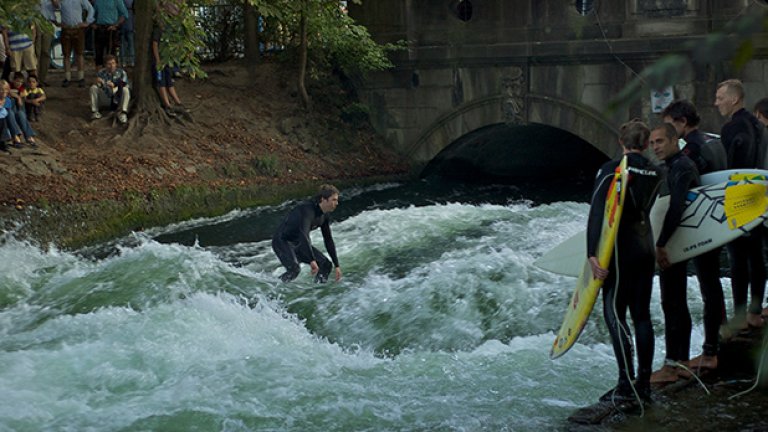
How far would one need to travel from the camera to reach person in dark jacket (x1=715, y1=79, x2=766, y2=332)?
8273 mm

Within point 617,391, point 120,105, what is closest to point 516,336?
point 617,391

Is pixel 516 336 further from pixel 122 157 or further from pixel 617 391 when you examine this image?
pixel 122 157

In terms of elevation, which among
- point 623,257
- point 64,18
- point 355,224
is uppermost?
point 64,18

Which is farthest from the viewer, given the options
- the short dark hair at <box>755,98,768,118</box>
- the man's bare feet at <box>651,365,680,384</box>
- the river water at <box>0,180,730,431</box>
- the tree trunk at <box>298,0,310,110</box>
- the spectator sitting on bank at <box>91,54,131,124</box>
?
the tree trunk at <box>298,0,310,110</box>

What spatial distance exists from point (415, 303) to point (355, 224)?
567cm

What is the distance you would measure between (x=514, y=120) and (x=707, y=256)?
43.9ft

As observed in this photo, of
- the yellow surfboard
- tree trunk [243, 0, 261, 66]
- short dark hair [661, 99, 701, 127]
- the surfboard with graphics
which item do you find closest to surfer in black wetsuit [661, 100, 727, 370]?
short dark hair [661, 99, 701, 127]

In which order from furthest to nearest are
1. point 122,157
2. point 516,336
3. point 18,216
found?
1. point 122,157
2. point 18,216
3. point 516,336

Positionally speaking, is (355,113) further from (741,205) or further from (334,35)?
(741,205)

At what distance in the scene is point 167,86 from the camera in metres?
20.9

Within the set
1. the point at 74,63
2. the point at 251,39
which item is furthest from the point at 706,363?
the point at 74,63

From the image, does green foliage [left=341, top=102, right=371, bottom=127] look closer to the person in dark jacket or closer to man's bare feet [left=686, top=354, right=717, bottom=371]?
the person in dark jacket

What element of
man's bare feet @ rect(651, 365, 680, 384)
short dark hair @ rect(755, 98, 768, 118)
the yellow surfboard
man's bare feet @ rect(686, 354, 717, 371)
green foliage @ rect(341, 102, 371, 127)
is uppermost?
short dark hair @ rect(755, 98, 768, 118)

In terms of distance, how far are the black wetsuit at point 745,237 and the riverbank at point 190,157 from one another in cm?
1086
